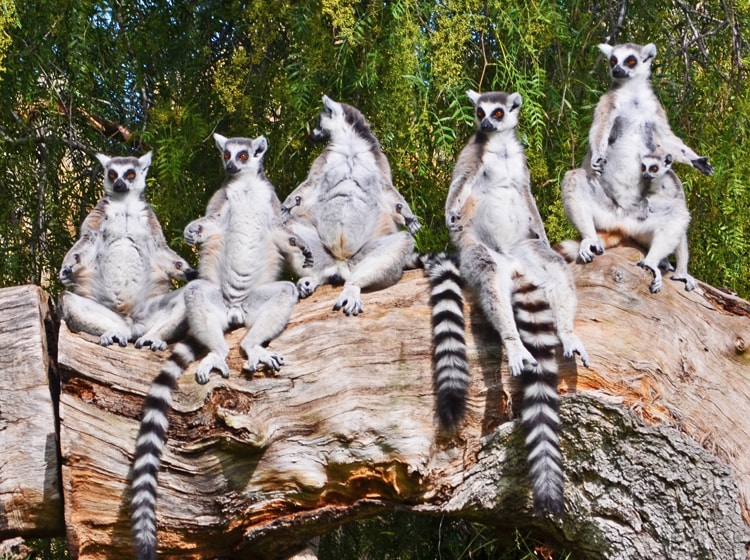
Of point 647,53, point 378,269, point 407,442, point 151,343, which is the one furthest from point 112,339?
point 647,53

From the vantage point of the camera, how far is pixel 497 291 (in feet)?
17.7

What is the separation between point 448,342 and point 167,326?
167 centimetres

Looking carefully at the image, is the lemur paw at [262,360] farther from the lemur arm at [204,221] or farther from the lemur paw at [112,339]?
the lemur arm at [204,221]

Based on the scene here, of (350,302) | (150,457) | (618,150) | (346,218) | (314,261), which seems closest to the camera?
(150,457)

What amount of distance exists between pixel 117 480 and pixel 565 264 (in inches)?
107

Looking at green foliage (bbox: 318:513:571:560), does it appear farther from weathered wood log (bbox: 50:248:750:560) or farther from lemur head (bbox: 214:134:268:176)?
lemur head (bbox: 214:134:268:176)

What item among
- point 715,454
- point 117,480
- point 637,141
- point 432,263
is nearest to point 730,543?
point 715,454

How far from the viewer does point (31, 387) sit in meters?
5.56

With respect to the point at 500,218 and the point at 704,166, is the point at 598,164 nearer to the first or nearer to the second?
the point at 704,166

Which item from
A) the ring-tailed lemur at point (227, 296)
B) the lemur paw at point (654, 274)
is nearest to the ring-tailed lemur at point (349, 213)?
the ring-tailed lemur at point (227, 296)

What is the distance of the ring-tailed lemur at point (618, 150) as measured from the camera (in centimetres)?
610

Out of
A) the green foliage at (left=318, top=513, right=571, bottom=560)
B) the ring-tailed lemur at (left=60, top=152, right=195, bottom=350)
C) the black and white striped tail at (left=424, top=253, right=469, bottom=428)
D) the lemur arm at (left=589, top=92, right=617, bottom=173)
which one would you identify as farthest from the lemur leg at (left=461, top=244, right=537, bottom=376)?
the green foliage at (left=318, top=513, right=571, bottom=560)

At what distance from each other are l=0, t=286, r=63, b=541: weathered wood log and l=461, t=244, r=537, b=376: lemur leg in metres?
2.48

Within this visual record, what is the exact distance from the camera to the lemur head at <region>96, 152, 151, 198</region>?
646cm
